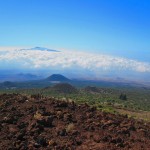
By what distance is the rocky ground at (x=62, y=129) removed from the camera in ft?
49.9

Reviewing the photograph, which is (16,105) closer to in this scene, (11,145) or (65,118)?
(65,118)

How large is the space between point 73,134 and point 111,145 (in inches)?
85.0

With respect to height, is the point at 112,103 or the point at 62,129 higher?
the point at 62,129

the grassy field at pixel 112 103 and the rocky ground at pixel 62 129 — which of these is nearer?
the rocky ground at pixel 62 129

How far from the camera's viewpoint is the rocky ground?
15213 millimetres

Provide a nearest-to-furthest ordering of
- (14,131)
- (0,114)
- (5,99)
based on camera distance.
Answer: (14,131)
(0,114)
(5,99)

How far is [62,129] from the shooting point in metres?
16.8

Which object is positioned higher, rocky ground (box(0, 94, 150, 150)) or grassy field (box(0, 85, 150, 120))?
rocky ground (box(0, 94, 150, 150))

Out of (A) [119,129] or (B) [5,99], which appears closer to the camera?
(A) [119,129]

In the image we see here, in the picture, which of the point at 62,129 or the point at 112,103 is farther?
the point at 112,103

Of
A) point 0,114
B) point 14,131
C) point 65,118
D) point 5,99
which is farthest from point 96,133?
point 5,99

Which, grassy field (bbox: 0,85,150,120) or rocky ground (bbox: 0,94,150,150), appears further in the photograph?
grassy field (bbox: 0,85,150,120)

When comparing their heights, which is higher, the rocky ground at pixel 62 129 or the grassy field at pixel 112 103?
the rocky ground at pixel 62 129

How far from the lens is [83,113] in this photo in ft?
68.2
